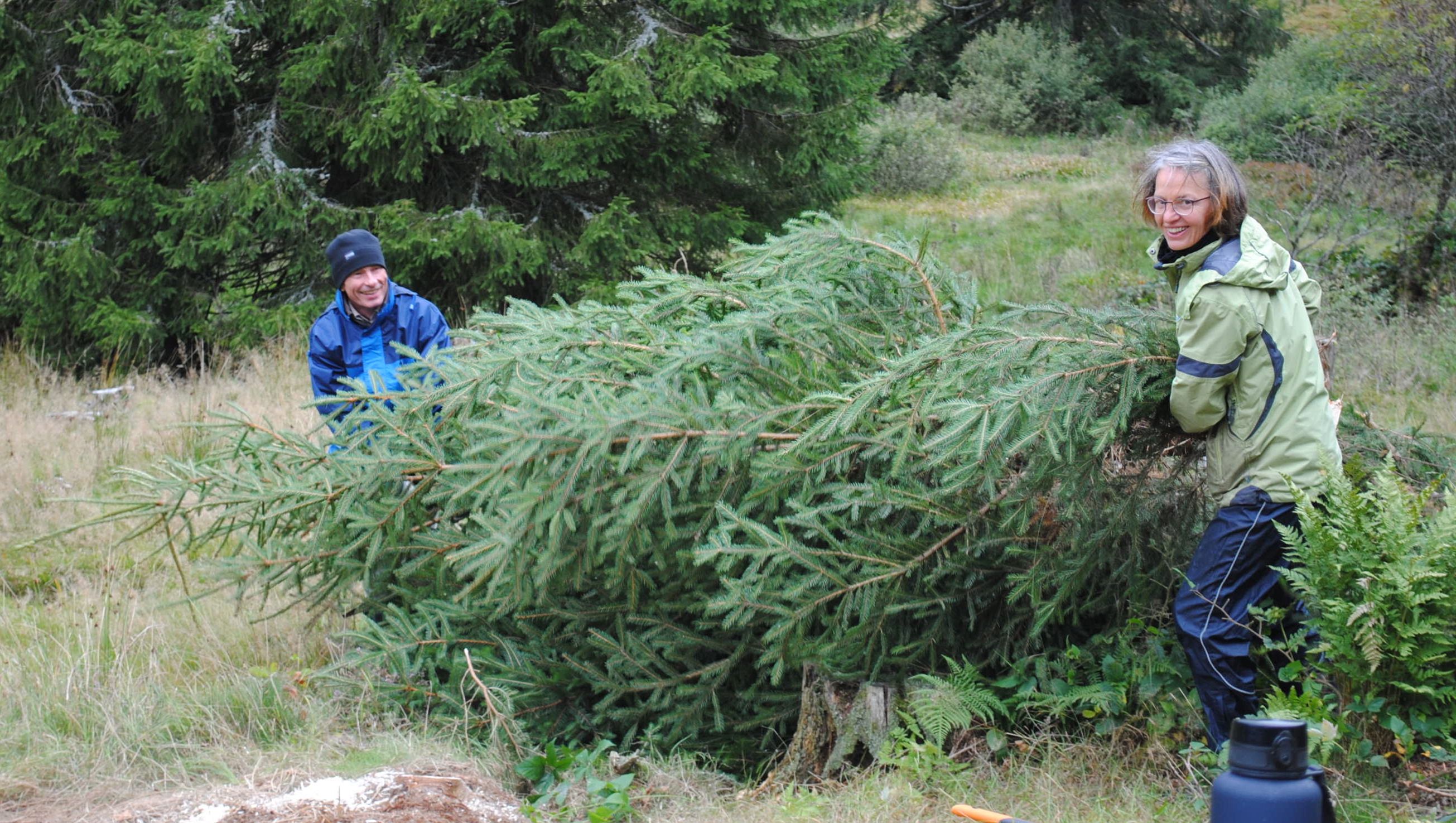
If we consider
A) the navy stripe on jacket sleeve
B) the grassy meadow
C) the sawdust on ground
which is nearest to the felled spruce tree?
the navy stripe on jacket sleeve

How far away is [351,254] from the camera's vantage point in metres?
5.47

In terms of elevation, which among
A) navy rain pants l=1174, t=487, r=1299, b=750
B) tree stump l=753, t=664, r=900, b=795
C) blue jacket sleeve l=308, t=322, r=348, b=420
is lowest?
tree stump l=753, t=664, r=900, b=795

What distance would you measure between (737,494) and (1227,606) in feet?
5.46

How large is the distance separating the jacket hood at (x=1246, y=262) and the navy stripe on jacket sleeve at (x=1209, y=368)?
0.75 feet

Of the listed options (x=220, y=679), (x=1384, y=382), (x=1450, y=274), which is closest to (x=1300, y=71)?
(x=1450, y=274)

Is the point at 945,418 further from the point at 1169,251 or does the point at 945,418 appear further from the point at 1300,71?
the point at 1300,71

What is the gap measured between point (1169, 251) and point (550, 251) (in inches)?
288

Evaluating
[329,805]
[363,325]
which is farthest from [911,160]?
[329,805]

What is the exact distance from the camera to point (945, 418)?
3.96 meters

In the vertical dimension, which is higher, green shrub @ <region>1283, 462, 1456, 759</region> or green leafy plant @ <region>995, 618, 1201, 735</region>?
green shrub @ <region>1283, 462, 1456, 759</region>

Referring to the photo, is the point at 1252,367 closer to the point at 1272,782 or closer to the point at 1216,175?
the point at 1216,175

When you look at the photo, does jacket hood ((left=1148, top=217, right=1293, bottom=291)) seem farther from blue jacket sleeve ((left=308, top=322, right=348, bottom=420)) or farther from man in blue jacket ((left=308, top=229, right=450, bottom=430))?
blue jacket sleeve ((left=308, top=322, right=348, bottom=420))

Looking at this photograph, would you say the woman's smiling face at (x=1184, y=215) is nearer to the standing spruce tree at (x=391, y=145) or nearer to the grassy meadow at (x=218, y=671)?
the grassy meadow at (x=218, y=671)

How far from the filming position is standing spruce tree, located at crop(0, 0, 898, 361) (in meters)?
9.85
